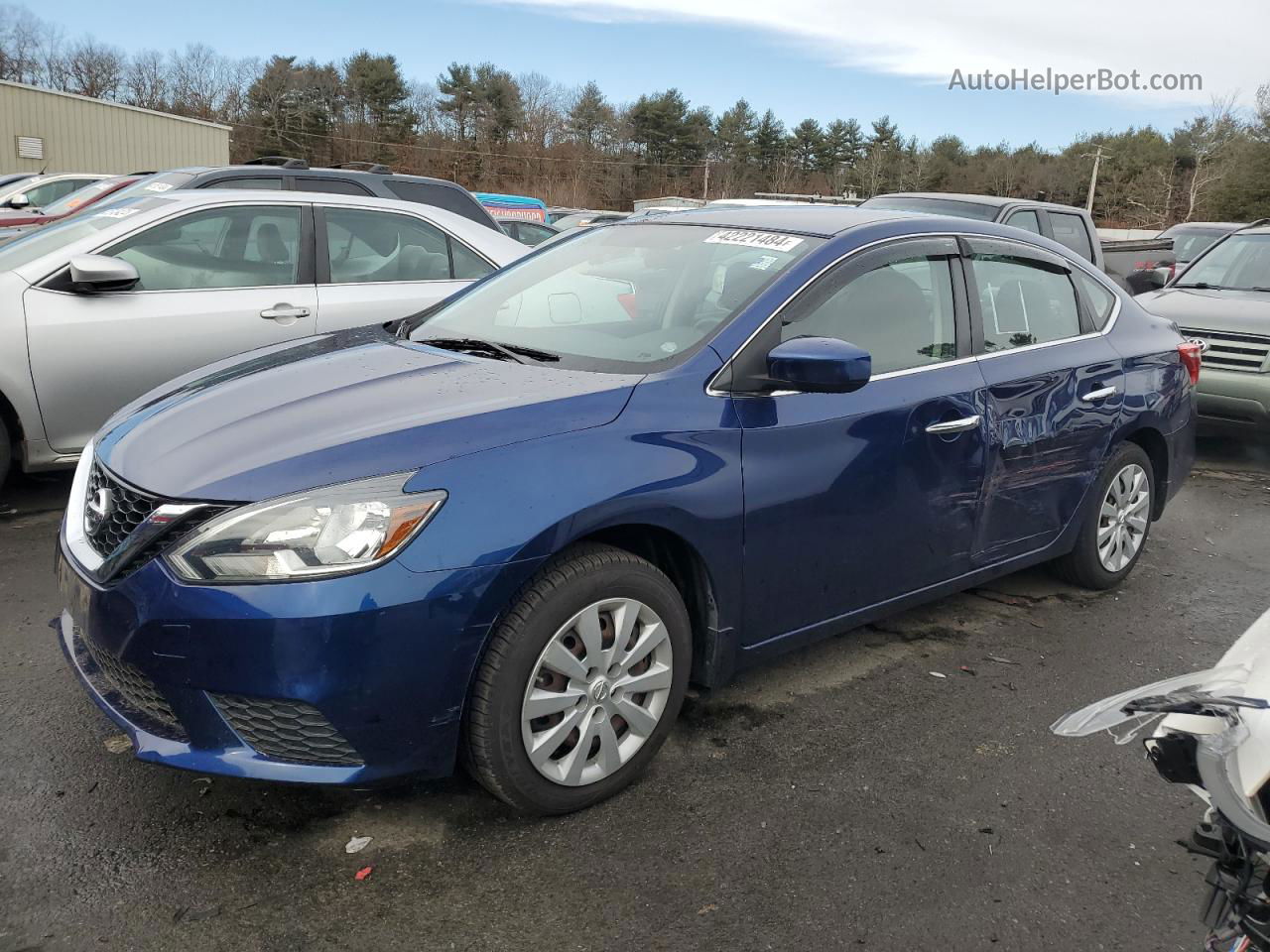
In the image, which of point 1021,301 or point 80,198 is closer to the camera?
point 1021,301

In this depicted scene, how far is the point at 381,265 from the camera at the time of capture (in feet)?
20.4

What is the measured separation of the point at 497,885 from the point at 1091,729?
57.4 inches

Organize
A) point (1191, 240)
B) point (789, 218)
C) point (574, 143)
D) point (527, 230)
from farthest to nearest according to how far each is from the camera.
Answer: point (574, 143), point (527, 230), point (1191, 240), point (789, 218)

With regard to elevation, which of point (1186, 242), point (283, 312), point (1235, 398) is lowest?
point (1235, 398)

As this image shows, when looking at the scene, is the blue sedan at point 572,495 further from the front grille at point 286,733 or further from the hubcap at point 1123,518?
the hubcap at point 1123,518

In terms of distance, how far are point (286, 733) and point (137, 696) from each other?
1.47 ft

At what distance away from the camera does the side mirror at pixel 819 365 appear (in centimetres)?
300

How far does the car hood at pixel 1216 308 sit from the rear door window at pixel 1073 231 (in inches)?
69.5

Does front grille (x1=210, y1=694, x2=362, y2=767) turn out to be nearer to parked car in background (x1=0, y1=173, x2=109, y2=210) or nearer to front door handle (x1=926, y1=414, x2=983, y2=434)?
front door handle (x1=926, y1=414, x2=983, y2=434)

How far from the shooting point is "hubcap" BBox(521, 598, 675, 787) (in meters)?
2.68

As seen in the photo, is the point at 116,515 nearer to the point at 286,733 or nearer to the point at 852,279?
the point at 286,733

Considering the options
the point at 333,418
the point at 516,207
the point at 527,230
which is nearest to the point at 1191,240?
the point at 527,230

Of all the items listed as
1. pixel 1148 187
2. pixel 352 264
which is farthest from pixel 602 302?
pixel 1148 187

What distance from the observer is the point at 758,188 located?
269 ft
